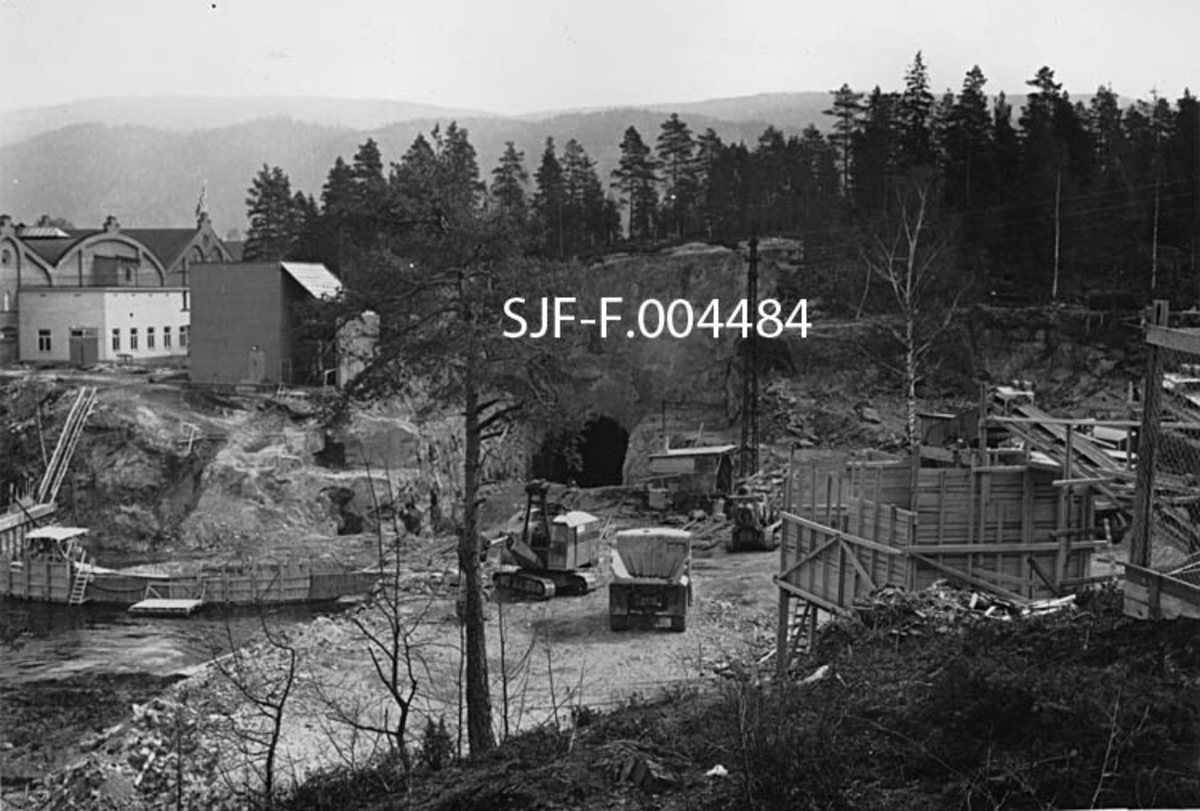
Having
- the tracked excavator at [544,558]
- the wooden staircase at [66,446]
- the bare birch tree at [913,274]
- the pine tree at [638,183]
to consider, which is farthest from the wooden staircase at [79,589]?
the bare birch tree at [913,274]

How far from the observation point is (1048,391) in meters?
25.6

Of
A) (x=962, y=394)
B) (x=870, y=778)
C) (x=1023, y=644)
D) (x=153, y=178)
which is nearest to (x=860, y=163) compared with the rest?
(x=962, y=394)

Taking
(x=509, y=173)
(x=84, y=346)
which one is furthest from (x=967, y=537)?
(x=84, y=346)

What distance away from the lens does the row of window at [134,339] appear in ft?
93.0

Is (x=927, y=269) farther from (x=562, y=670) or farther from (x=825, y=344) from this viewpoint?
(x=562, y=670)

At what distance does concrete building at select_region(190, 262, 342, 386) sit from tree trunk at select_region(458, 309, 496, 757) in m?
13.8

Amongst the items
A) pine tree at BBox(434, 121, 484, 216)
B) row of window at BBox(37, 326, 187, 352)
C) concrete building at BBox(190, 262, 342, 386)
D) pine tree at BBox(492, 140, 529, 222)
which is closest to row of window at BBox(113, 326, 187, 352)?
row of window at BBox(37, 326, 187, 352)

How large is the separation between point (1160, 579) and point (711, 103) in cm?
628

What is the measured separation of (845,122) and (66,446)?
16416 millimetres

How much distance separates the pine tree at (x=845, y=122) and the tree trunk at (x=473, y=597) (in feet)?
24.9

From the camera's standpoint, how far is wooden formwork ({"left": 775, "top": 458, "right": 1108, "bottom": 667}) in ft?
34.6

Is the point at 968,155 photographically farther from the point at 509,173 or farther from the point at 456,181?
the point at 456,181

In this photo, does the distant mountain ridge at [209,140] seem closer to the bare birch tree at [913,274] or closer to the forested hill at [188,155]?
the forested hill at [188,155]

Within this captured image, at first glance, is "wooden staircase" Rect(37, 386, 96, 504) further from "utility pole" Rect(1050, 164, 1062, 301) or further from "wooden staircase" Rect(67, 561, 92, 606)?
"utility pole" Rect(1050, 164, 1062, 301)
